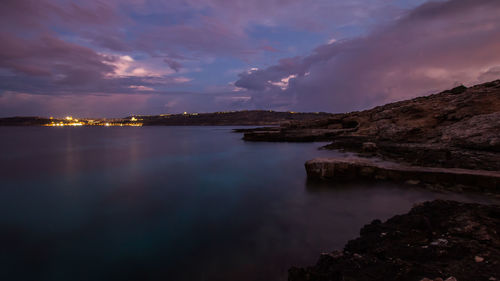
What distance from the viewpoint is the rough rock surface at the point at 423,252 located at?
2.97 m

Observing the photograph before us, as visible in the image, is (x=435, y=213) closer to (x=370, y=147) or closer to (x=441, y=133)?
(x=370, y=147)

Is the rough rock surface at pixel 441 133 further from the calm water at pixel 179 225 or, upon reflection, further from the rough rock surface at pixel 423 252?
the rough rock surface at pixel 423 252

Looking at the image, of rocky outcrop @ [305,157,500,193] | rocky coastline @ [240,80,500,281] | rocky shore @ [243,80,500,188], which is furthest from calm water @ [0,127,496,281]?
rocky shore @ [243,80,500,188]

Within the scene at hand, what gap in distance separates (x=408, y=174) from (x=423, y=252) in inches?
247

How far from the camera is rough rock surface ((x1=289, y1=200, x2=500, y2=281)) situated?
2.97m

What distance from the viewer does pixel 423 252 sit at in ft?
11.4

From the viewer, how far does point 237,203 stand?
8.09 metres

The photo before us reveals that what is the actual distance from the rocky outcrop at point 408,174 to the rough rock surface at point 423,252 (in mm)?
3279

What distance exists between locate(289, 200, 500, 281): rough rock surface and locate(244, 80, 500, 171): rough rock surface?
663 cm

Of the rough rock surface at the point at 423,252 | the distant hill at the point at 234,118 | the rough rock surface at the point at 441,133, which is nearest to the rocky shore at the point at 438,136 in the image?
the rough rock surface at the point at 441,133

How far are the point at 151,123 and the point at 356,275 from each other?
189 meters

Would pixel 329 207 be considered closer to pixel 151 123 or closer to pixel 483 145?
pixel 483 145

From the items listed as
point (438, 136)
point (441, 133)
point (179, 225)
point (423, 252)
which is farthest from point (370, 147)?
point (179, 225)

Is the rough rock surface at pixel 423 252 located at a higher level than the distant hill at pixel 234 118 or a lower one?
lower
